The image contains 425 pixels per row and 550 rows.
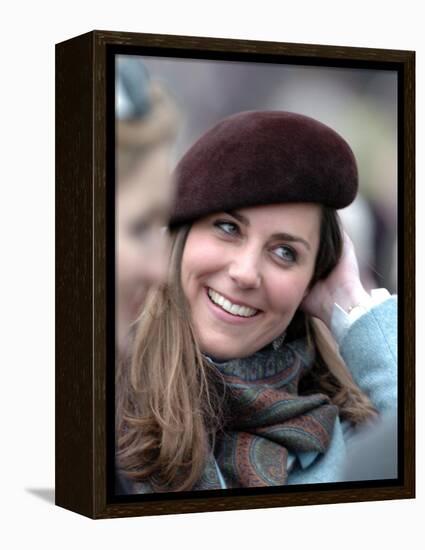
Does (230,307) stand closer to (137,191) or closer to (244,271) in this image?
(244,271)

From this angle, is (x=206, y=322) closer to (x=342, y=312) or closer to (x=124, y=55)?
(x=342, y=312)

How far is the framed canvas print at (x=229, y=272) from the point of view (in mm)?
6977

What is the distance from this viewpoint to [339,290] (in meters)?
7.45

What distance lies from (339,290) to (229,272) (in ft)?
1.83

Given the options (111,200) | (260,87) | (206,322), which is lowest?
(206,322)

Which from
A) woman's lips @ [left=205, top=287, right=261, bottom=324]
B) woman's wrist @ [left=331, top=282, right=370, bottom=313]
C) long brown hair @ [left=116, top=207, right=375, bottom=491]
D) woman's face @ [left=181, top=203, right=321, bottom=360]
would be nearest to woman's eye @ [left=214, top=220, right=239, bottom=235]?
woman's face @ [left=181, top=203, right=321, bottom=360]

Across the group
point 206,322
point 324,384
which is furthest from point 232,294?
point 324,384

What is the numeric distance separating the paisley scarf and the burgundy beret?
0.63m

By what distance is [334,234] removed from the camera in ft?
24.2

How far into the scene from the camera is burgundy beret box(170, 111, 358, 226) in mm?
7070

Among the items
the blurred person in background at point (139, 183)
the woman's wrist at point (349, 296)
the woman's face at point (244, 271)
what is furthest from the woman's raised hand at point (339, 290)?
the blurred person in background at point (139, 183)

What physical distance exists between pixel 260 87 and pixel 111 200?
2.66 ft

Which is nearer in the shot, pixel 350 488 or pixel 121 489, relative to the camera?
pixel 121 489

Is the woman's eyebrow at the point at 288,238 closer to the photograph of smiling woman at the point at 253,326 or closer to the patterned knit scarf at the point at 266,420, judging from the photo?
the photograph of smiling woman at the point at 253,326
